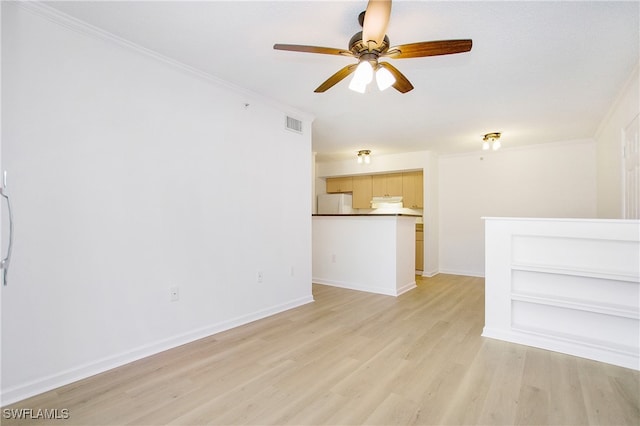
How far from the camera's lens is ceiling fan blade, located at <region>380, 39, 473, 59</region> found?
179 cm

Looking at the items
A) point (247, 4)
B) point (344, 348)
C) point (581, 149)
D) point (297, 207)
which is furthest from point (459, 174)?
point (247, 4)

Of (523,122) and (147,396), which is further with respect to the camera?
(523,122)

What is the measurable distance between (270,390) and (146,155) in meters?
1.93

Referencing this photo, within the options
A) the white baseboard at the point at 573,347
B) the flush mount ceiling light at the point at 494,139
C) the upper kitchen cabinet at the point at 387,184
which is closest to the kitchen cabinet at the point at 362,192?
the upper kitchen cabinet at the point at 387,184

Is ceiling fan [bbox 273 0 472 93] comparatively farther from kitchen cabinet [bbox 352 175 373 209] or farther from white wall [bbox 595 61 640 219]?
kitchen cabinet [bbox 352 175 373 209]

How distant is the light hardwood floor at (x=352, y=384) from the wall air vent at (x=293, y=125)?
87.9 inches

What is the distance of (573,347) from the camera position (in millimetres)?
2541

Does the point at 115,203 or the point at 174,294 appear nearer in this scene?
the point at 115,203

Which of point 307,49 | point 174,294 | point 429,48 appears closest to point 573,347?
point 429,48

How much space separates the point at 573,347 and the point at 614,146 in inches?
102

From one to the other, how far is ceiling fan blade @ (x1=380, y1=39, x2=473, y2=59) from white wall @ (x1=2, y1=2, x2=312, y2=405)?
1768 millimetres

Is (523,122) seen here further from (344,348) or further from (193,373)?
(193,373)

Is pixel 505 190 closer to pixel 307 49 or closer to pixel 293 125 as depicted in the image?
pixel 293 125

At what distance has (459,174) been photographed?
6.00 meters
